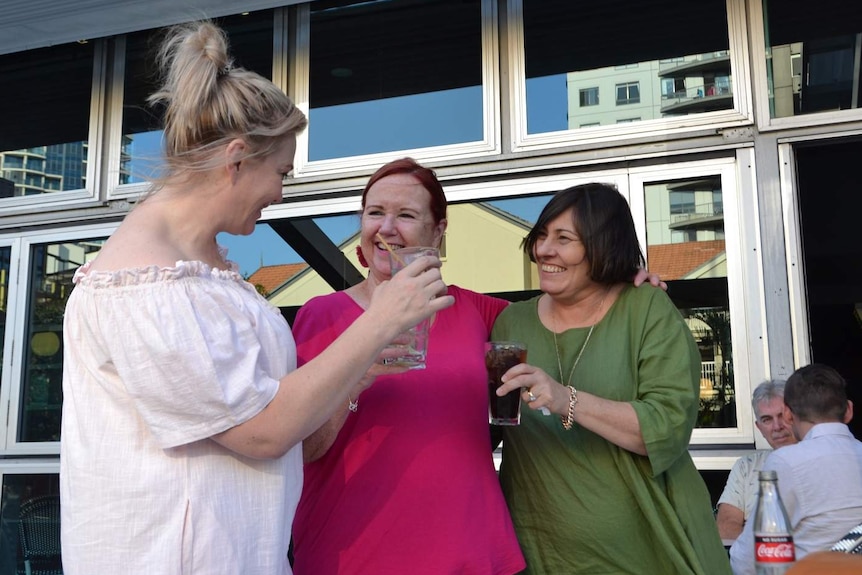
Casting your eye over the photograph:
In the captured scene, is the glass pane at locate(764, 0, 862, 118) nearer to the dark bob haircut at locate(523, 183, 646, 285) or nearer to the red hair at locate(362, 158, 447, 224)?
the dark bob haircut at locate(523, 183, 646, 285)

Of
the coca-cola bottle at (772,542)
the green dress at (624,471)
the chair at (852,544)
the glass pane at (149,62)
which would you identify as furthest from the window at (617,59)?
the chair at (852,544)

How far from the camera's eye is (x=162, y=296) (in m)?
1.22

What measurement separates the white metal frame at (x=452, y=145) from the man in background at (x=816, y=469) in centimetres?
158

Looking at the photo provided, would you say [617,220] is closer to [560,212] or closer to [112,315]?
[560,212]

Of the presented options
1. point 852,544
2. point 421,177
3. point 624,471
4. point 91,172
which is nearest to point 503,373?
point 624,471

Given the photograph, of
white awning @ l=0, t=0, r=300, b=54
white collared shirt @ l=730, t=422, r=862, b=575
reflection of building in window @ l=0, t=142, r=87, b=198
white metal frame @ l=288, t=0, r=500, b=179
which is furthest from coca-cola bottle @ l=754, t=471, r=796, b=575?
reflection of building in window @ l=0, t=142, r=87, b=198

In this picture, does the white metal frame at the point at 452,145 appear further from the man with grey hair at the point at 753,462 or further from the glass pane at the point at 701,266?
the man with grey hair at the point at 753,462

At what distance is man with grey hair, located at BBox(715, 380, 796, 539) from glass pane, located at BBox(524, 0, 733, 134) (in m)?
1.15

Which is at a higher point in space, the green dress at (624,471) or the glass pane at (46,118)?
the glass pane at (46,118)

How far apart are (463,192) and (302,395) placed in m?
2.68

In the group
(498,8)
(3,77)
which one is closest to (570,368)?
(498,8)

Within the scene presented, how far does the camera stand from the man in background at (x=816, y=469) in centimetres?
291

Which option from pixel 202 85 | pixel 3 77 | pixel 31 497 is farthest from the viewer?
pixel 3 77

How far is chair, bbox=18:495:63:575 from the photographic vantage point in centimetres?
427
